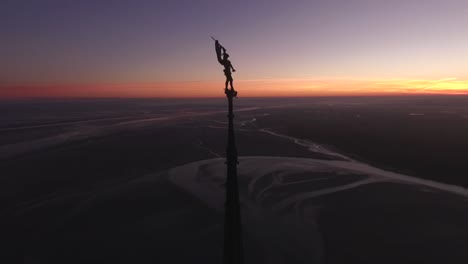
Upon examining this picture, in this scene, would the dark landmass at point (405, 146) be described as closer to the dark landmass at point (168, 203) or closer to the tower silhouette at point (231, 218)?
the dark landmass at point (168, 203)

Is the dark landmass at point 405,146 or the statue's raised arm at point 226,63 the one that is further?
the dark landmass at point 405,146

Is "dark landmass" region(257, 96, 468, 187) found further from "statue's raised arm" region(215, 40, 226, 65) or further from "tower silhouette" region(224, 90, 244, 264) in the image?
"statue's raised arm" region(215, 40, 226, 65)

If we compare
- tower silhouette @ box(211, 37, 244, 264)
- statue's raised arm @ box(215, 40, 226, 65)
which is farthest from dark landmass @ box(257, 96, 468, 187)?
statue's raised arm @ box(215, 40, 226, 65)

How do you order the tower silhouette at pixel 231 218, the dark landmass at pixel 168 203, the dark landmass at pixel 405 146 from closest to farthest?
1. the tower silhouette at pixel 231 218
2. the dark landmass at pixel 168 203
3. the dark landmass at pixel 405 146

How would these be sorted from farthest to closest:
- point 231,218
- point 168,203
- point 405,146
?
point 405,146, point 168,203, point 231,218

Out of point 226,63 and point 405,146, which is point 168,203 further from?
point 405,146

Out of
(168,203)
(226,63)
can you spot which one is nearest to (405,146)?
(168,203)

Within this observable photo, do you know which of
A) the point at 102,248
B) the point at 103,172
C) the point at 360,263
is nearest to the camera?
the point at 360,263

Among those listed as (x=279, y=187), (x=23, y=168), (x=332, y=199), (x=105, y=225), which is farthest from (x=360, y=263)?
(x=23, y=168)

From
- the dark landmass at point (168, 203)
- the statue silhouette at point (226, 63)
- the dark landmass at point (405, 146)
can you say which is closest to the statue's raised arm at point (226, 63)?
the statue silhouette at point (226, 63)

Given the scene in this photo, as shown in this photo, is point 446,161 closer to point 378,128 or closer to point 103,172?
point 378,128

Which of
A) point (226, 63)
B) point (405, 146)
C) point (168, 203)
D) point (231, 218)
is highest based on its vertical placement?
point (226, 63)
